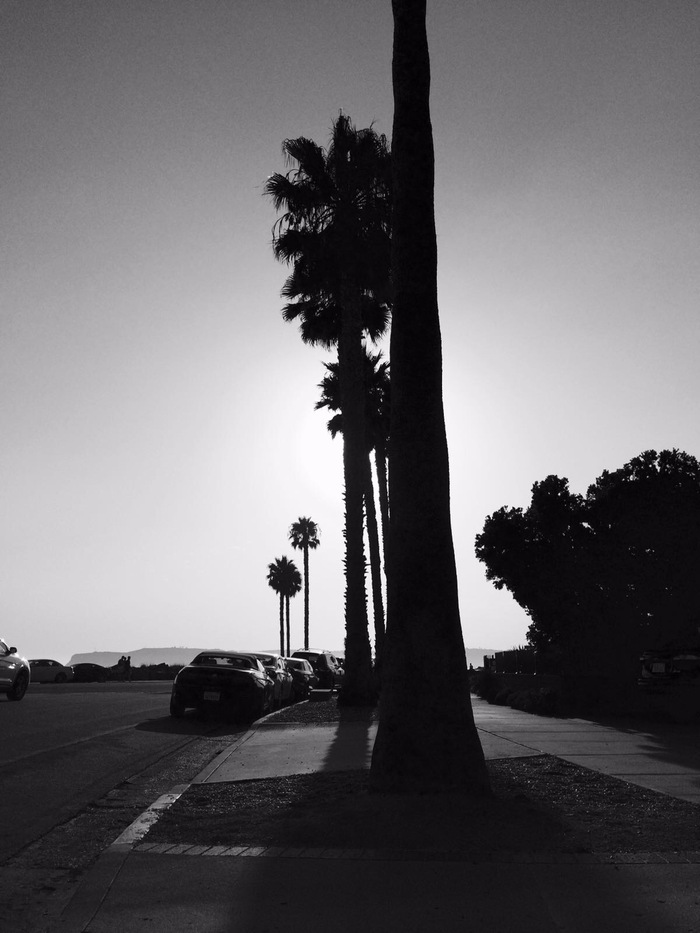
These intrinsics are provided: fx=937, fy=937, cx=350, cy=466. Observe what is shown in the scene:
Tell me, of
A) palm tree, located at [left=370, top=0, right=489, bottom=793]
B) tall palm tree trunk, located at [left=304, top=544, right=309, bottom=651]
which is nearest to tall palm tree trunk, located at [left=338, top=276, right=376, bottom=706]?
palm tree, located at [left=370, top=0, right=489, bottom=793]

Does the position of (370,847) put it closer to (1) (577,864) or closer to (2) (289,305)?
(1) (577,864)

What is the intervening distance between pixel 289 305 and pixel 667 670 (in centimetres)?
1394

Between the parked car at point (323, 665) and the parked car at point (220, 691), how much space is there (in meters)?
18.3

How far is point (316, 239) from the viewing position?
910 inches

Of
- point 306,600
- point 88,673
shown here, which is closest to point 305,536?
point 306,600

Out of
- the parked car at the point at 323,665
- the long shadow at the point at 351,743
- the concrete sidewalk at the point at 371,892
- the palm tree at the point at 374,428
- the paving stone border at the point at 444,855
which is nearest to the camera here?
the concrete sidewalk at the point at 371,892

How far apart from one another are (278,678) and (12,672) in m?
6.15

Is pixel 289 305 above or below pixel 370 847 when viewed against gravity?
above

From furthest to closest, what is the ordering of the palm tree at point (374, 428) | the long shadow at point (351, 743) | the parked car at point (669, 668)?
the palm tree at point (374, 428)
the parked car at point (669, 668)
the long shadow at point (351, 743)

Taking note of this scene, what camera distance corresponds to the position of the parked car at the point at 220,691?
1811 centimetres

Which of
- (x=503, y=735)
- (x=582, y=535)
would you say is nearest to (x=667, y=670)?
(x=582, y=535)

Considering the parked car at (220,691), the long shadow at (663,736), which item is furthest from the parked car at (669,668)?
the parked car at (220,691)

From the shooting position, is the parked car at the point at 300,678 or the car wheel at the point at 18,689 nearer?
the car wheel at the point at 18,689

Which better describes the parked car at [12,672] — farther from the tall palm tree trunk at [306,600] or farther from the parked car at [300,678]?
the tall palm tree trunk at [306,600]
